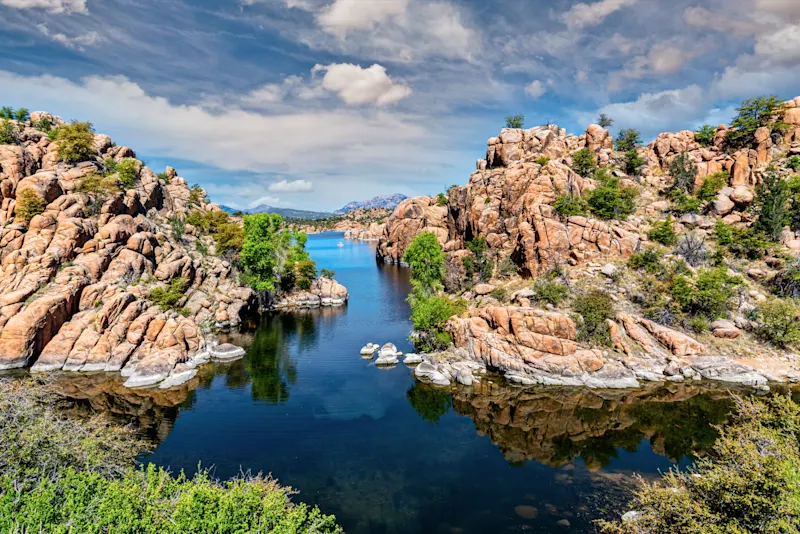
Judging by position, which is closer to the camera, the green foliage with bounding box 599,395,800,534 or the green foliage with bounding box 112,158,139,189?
the green foliage with bounding box 599,395,800,534

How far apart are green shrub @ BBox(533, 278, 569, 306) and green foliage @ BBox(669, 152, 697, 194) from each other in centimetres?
3984

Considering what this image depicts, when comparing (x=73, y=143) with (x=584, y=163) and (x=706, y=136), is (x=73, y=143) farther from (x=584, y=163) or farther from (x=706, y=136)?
(x=706, y=136)

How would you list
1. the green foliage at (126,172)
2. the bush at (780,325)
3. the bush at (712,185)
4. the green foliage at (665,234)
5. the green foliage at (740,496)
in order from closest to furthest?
A: the green foliage at (740,496) < the bush at (780,325) < the green foliage at (665,234) < the bush at (712,185) < the green foliage at (126,172)

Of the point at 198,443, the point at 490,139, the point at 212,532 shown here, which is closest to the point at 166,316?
the point at 198,443

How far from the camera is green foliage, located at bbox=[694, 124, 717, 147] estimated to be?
84.7 m

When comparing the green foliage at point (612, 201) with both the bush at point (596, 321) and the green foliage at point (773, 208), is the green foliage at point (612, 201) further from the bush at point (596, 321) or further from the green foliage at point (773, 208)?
the bush at point (596, 321)

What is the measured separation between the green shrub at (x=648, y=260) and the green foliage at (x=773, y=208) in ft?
57.7

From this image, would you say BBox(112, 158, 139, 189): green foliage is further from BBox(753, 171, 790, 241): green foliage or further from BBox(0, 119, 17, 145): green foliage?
BBox(753, 171, 790, 241): green foliage

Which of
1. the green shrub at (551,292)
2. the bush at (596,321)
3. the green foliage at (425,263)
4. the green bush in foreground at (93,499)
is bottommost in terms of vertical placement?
the green bush in foreground at (93,499)

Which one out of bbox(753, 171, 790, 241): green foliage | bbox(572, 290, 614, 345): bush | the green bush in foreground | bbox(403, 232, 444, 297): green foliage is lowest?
the green bush in foreground

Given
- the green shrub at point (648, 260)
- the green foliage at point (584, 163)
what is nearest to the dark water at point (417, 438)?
Answer: the green shrub at point (648, 260)

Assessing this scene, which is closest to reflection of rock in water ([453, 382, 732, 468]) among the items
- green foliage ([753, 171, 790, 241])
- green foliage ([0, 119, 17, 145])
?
green foliage ([753, 171, 790, 241])

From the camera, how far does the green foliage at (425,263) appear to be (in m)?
71.8

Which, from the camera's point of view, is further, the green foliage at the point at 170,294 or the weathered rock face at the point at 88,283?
the green foliage at the point at 170,294
